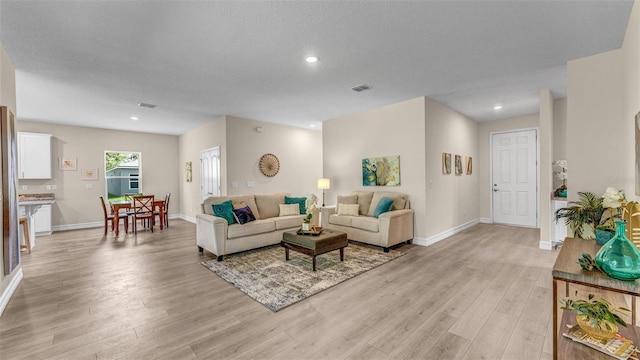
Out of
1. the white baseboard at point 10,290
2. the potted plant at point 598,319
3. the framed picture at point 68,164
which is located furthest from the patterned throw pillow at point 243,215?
the framed picture at point 68,164

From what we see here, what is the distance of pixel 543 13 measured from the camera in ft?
7.84

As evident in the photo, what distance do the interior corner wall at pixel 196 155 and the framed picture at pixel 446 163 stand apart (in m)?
4.62

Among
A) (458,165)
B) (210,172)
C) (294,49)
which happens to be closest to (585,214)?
(458,165)

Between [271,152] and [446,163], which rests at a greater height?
[271,152]

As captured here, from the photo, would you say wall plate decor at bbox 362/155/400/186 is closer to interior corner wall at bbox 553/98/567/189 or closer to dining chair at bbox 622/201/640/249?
interior corner wall at bbox 553/98/567/189

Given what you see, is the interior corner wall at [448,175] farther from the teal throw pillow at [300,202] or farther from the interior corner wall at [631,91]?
the interior corner wall at [631,91]

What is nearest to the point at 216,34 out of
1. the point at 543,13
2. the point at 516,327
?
the point at 543,13

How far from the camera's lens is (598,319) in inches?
58.1

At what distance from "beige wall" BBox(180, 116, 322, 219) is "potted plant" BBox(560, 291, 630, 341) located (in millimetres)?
5745

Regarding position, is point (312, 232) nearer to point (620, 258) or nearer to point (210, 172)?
point (620, 258)

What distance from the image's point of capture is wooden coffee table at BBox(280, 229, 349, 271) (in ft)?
11.6

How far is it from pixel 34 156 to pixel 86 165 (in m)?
0.97

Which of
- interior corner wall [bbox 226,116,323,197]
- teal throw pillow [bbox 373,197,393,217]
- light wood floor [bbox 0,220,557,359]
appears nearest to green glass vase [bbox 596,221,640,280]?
light wood floor [bbox 0,220,557,359]

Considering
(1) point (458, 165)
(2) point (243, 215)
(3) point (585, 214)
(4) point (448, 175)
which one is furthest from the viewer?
(1) point (458, 165)
